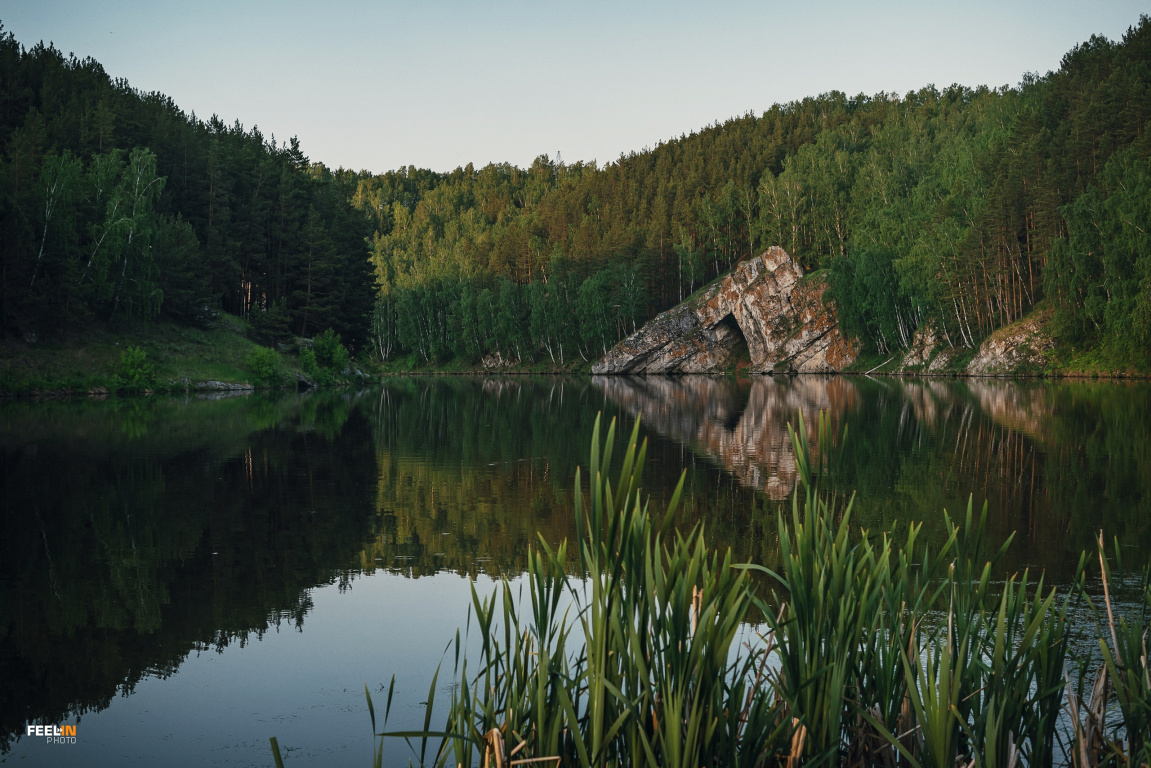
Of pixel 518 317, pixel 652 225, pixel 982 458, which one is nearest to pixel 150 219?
pixel 982 458

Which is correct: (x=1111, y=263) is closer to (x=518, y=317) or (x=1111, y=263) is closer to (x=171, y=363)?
(x=171, y=363)

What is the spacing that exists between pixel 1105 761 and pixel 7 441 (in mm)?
26114

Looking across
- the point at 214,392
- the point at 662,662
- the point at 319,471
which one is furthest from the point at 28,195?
the point at 662,662

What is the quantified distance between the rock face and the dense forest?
13.7 feet

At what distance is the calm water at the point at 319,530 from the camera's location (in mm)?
6715

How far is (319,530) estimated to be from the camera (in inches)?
525

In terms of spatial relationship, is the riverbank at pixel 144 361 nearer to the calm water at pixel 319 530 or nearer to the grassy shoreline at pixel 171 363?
the grassy shoreline at pixel 171 363

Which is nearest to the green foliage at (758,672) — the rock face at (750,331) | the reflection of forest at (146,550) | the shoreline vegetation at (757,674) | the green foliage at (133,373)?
the shoreline vegetation at (757,674)

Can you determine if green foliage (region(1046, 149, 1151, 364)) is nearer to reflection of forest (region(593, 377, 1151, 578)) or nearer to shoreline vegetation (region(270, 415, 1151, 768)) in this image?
reflection of forest (region(593, 377, 1151, 578))

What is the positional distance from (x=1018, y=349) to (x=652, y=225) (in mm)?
61615

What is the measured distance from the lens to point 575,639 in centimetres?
809

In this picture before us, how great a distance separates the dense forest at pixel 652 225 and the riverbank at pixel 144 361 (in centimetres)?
153

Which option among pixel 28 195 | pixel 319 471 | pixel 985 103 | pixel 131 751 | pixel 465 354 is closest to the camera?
pixel 131 751

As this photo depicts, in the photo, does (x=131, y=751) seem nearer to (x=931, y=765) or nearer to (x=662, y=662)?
(x=662, y=662)
